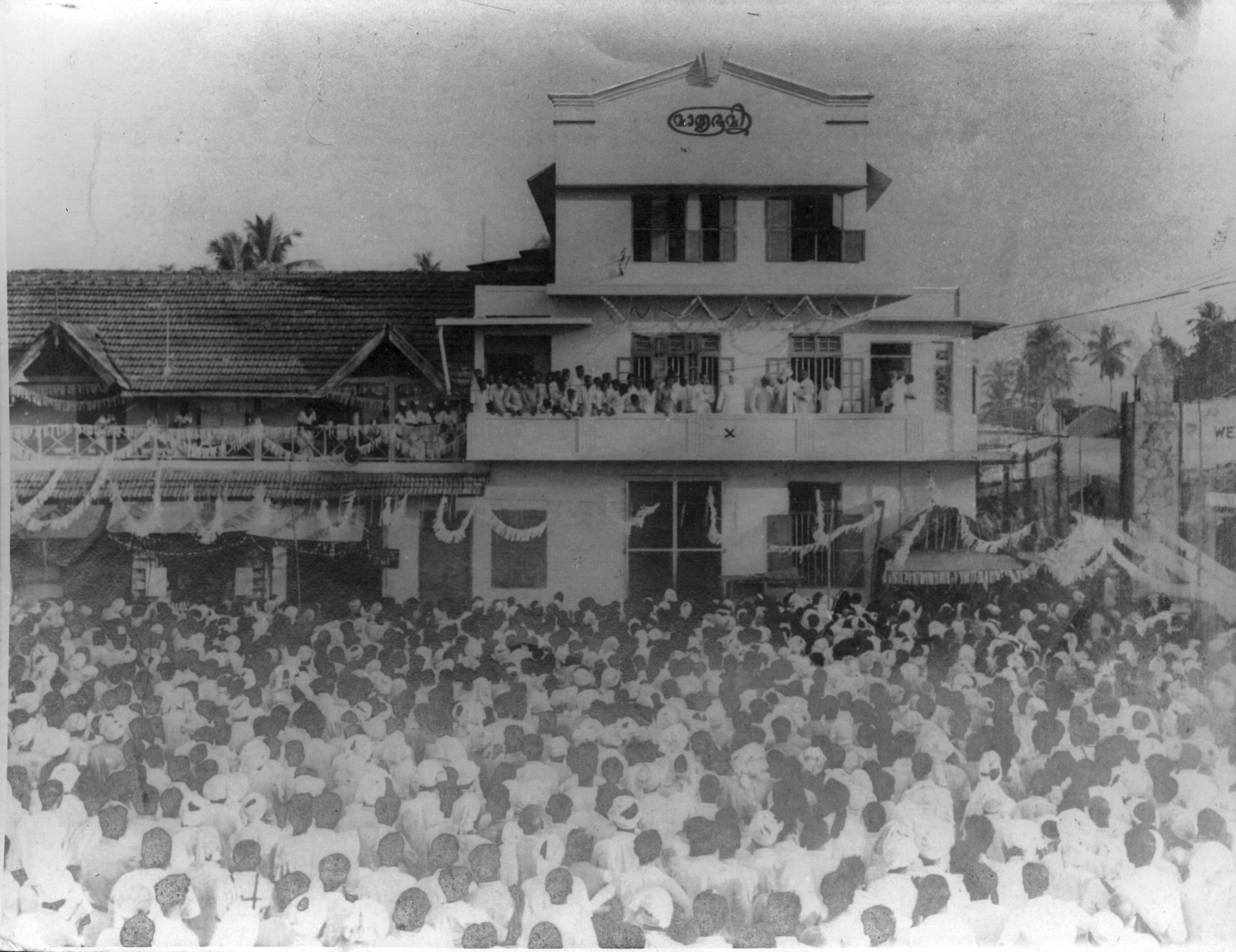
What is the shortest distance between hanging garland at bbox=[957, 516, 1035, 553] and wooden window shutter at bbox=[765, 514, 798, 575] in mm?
978

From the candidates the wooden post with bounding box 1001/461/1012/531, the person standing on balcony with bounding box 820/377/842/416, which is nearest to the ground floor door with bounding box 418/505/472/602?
the person standing on balcony with bounding box 820/377/842/416

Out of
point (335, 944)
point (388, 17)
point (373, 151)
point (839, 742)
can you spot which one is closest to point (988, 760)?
point (839, 742)

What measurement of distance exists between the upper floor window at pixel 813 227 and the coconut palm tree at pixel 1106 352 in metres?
1.38

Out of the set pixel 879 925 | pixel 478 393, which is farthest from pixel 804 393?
pixel 879 925

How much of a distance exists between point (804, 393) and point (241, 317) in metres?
3.34

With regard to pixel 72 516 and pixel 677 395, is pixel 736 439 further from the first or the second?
pixel 72 516

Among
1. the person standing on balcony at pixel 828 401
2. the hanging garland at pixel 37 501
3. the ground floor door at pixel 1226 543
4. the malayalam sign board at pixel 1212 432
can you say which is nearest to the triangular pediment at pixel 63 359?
the hanging garland at pixel 37 501

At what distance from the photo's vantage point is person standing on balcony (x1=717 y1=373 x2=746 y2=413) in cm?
591

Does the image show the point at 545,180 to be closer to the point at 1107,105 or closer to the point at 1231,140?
the point at 1107,105

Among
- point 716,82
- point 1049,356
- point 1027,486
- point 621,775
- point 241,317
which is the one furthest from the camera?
point 241,317

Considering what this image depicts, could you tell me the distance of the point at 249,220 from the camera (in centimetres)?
585

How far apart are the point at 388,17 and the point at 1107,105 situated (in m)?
4.06

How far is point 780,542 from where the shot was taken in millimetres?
5898

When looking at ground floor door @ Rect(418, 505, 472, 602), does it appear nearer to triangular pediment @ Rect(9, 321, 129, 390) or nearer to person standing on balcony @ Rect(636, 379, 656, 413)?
person standing on balcony @ Rect(636, 379, 656, 413)
